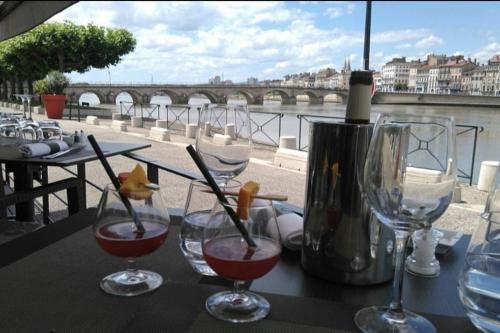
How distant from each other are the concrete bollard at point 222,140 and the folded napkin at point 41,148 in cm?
171

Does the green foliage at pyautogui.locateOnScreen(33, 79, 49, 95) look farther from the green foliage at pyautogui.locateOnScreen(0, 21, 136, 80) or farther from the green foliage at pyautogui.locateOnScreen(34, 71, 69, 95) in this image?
the green foliage at pyautogui.locateOnScreen(0, 21, 136, 80)

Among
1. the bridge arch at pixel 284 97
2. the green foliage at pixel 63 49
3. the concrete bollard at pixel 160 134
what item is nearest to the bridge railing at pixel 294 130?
the concrete bollard at pixel 160 134

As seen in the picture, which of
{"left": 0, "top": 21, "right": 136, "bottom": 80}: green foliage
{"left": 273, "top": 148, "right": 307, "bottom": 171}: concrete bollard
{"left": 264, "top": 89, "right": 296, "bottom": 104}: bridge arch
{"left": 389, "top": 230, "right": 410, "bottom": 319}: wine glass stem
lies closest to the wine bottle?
{"left": 389, "top": 230, "right": 410, "bottom": 319}: wine glass stem

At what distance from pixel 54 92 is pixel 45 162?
18.3m

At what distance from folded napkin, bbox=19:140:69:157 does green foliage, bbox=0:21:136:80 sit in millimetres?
25711

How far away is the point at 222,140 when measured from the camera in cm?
121

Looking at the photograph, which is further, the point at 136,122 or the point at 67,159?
the point at 136,122

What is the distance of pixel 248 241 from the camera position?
81 centimetres

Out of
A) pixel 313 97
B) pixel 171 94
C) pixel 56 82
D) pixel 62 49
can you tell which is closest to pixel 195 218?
pixel 56 82

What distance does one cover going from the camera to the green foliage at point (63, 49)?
84.1 feet

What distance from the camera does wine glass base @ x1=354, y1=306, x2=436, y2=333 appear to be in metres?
0.77

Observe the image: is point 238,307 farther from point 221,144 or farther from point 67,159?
point 67,159

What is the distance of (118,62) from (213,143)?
29866 mm

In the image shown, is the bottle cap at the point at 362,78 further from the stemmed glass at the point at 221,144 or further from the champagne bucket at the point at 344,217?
the stemmed glass at the point at 221,144
